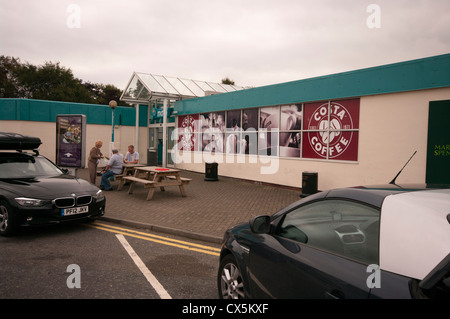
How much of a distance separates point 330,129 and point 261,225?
30.1ft

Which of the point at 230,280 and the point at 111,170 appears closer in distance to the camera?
the point at 230,280

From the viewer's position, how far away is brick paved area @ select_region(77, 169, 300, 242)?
7.05 metres

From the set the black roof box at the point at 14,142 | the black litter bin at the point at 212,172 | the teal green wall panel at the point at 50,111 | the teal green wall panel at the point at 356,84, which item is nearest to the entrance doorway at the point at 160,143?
the teal green wall panel at the point at 50,111

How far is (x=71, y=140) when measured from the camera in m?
12.3

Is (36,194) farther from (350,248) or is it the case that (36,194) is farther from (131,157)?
(131,157)

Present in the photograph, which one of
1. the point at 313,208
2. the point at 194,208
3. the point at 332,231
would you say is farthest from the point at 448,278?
the point at 194,208

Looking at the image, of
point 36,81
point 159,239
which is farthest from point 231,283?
point 36,81

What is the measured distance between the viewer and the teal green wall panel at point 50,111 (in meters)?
20.0

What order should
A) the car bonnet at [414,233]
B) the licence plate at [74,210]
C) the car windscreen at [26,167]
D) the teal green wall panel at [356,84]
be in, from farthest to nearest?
the teal green wall panel at [356,84], the car windscreen at [26,167], the licence plate at [74,210], the car bonnet at [414,233]

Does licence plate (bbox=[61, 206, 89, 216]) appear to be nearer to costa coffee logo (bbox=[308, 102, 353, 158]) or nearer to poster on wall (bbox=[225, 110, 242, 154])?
costa coffee logo (bbox=[308, 102, 353, 158])

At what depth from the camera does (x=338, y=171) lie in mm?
11156

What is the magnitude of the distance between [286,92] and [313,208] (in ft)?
34.6

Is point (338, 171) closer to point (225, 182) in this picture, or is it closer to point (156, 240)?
point (225, 182)

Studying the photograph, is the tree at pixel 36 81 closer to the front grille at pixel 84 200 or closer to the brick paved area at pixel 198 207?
the brick paved area at pixel 198 207
